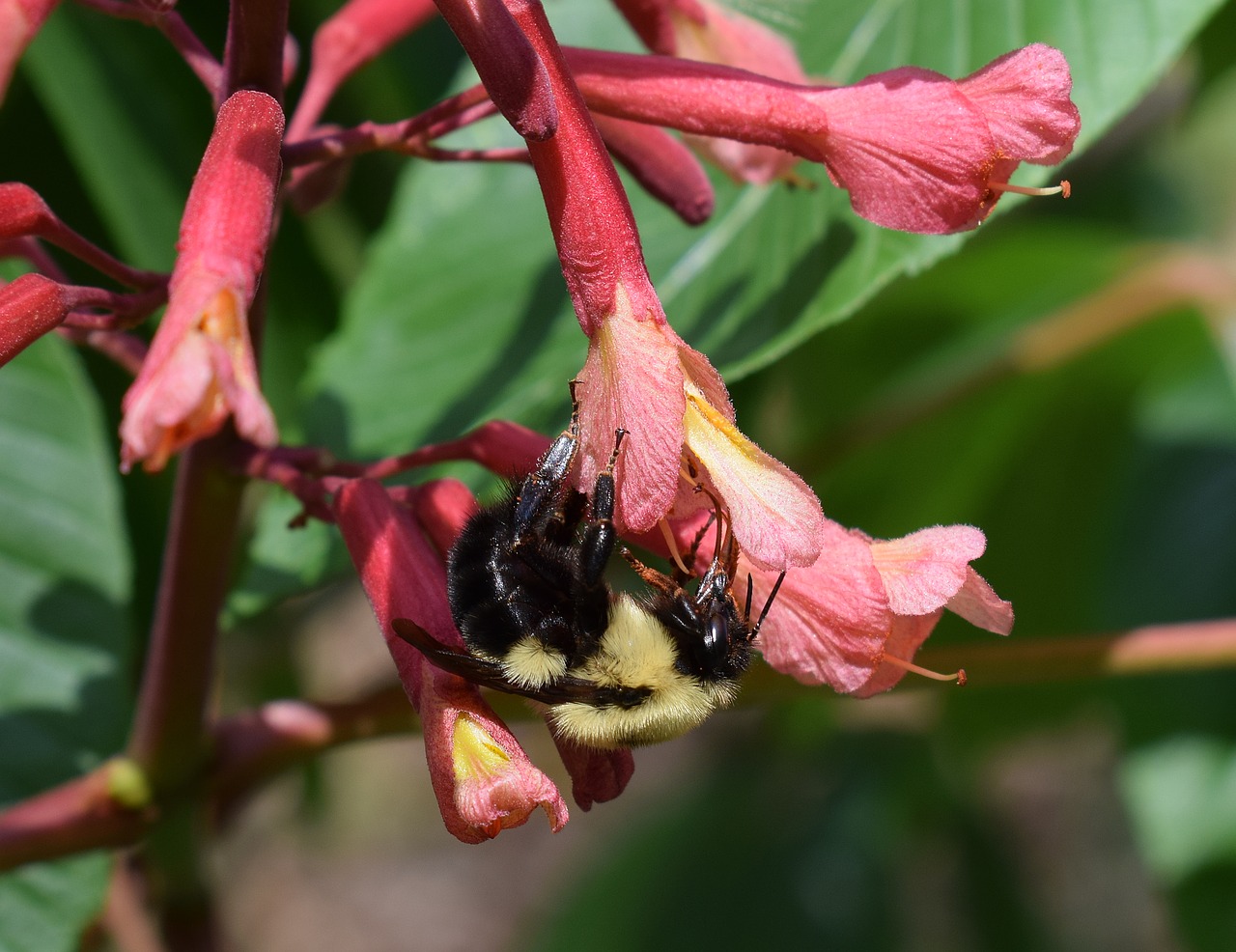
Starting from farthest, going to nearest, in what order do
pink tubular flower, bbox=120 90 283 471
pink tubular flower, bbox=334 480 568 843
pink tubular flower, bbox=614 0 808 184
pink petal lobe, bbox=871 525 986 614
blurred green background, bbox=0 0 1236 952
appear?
1. blurred green background, bbox=0 0 1236 952
2. pink tubular flower, bbox=614 0 808 184
3. pink petal lobe, bbox=871 525 986 614
4. pink tubular flower, bbox=334 480 568 843
5. pink tubular flower, bbox=120 90 283 471

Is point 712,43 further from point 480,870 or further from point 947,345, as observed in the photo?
point 480,870

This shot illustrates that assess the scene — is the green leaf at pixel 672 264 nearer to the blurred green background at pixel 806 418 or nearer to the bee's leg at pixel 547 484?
the blurred green background at pixel 806 418

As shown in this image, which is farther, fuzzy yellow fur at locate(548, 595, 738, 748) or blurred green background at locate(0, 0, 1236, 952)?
blurred green background at locate(0, 0, 1236, 952)

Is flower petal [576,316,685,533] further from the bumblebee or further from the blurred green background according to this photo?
the blurred green background

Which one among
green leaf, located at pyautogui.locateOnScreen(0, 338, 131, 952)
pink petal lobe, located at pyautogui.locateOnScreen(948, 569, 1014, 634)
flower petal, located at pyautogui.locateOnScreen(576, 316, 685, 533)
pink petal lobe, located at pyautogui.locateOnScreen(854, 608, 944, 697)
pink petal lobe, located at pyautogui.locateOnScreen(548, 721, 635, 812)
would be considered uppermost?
flower petal, located at pyautogui.locateOnScreen(576, 316, 685, 533)

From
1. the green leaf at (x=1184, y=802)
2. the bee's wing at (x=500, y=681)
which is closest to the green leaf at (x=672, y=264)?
the bee's wing at (x=500, y=681)

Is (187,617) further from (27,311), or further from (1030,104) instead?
(1030,104)

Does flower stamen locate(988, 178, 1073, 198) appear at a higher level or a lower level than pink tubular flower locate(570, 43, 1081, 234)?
lower

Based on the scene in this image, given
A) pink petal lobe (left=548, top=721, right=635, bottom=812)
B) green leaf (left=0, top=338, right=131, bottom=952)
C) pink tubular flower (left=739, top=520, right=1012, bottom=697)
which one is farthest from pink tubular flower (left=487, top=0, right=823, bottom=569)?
green leaf (left=0, top=338, right=131, bottom=952)

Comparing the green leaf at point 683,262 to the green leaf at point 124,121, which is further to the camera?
the green leaf at point 124,121
